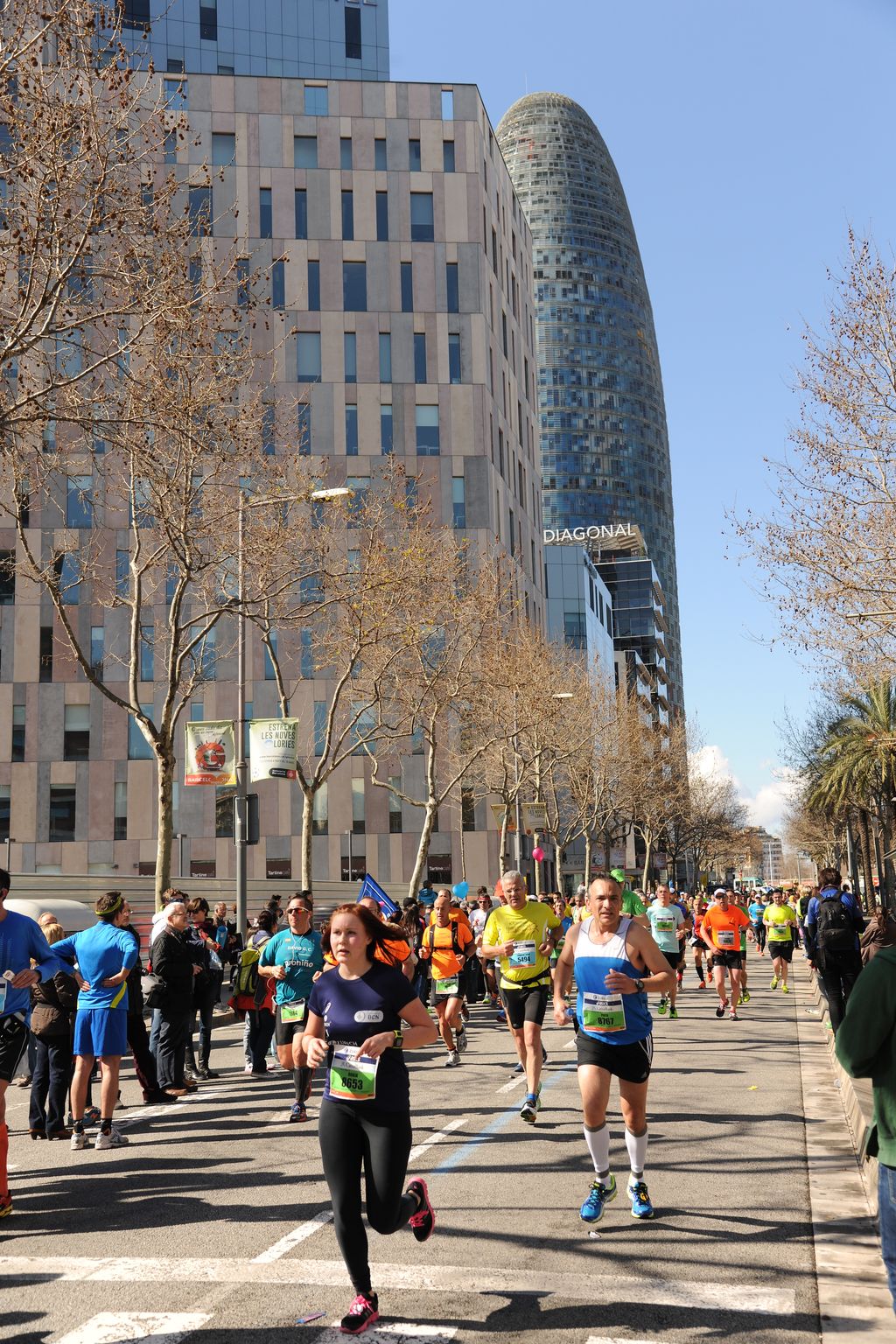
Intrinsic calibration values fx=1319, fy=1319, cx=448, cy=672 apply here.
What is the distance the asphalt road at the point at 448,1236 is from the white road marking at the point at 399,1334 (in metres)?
0.02

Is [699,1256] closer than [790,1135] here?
Yes

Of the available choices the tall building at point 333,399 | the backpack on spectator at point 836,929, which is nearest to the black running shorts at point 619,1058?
the backpack on spectator at point 836,929

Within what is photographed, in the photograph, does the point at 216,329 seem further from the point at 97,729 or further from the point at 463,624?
the point at 97,729

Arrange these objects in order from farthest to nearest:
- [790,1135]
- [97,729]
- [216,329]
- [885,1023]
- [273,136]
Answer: [273,136]
[97,729]
[216,329]
[790,1135]
[885,1023]

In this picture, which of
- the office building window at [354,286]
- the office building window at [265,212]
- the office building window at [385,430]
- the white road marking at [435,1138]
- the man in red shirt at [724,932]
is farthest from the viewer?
the office building window at [354,286]

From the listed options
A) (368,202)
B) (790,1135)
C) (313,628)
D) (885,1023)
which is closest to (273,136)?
(368,202)

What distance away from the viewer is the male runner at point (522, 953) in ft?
36.7

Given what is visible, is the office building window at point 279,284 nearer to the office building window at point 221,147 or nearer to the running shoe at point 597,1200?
the office building window at point 221,147

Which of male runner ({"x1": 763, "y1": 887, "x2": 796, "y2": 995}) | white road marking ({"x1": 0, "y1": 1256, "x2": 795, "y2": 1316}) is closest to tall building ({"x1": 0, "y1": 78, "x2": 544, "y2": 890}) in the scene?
male runner ({"x1": 763, "y1": 887, "x2": 796, "y2": 995})

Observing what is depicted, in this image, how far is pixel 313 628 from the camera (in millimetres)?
42562

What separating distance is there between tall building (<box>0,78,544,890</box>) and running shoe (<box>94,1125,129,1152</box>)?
37.6 meters

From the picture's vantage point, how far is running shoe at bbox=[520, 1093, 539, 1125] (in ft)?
33.9

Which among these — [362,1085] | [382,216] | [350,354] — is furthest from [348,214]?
[362,1085]

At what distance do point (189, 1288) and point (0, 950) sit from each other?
9.08 ft
